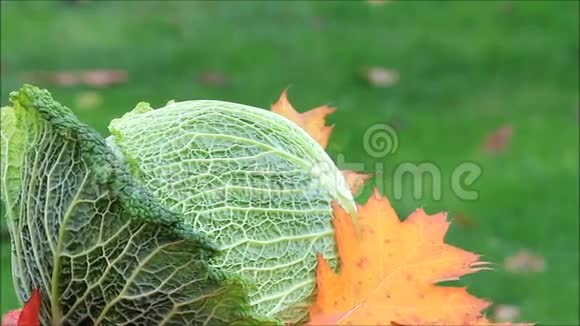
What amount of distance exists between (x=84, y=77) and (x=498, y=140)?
Result: 7.57 feet

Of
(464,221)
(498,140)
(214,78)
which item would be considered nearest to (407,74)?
(498,140)

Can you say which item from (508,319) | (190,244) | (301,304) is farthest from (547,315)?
(190,244)

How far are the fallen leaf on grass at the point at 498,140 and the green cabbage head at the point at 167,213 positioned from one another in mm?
3354

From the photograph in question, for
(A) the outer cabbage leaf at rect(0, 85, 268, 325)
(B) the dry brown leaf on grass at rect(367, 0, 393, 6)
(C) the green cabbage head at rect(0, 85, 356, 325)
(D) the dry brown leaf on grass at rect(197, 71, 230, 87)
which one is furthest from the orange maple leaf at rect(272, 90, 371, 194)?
(B) the dry brown leaf on grass at rect(367, 0, 393, 6)

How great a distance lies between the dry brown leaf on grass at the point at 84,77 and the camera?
5367 mm

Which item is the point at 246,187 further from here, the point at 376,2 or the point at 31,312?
the point at 376,2

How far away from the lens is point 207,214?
4.61 ft

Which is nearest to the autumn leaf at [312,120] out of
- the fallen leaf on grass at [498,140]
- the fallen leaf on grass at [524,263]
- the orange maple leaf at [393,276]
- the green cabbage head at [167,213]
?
the green cabbage head at [167,213]

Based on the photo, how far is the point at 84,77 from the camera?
17.9 feet

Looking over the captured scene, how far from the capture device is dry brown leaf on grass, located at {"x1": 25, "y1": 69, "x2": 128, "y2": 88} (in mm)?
5367

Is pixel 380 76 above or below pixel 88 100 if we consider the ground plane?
above

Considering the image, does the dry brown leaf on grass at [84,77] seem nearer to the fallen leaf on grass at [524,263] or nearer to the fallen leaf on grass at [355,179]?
the fallen leaf on grass at [524,263]

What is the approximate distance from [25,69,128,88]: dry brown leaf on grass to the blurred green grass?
0.07m

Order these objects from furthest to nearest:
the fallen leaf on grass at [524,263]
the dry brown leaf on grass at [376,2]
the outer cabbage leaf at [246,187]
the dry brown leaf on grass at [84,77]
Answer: the dry brown leaf on grass at [376,2]
the dry brown leaf on grass at [84,77]
the fallen leaf on grass at [524,263]
the outer cabbage leaf at [246,187]
